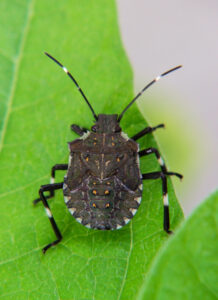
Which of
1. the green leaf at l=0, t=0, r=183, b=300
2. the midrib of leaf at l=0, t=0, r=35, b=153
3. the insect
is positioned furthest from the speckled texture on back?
the midrib of leaf at l=0, t=0, r=35, b=153

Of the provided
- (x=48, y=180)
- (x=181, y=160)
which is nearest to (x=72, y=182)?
(x=48, y=180)

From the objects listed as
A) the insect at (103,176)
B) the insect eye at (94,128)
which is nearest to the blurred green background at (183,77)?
the insect eye at (94,128)

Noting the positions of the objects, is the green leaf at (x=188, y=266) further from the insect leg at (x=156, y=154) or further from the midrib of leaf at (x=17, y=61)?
the midrib of leaf at (x=17, y=61)

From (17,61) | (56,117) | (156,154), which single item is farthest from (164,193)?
(17,61)

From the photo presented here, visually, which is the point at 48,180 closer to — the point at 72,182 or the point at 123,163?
the point at 72,182

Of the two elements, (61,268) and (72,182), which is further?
(72,182)

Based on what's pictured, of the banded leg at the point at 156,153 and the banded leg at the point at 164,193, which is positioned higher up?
the banded leg at the point at 156,153

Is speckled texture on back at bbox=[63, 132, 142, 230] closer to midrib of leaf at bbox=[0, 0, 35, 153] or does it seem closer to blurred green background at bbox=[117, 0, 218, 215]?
midrib of leaf at bbox=[0, 0, 35, 153]
